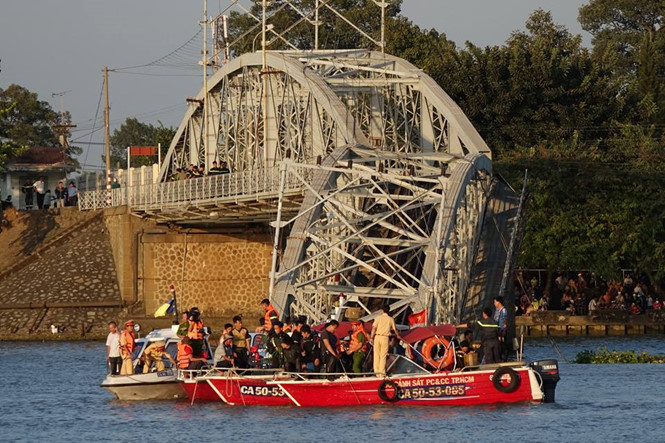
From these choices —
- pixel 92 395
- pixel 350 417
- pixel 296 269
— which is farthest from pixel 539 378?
pixel 92 395

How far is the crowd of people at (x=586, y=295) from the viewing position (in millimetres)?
69438

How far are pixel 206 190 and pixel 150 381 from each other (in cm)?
2618

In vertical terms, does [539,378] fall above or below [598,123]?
below

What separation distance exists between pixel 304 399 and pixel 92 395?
30.0 feet

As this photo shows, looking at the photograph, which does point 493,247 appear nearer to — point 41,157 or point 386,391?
point 386,391

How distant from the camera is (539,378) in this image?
37875 millimetres

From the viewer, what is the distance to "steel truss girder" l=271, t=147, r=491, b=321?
4572cm

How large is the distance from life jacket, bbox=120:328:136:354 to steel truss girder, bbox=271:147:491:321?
4.35 metres

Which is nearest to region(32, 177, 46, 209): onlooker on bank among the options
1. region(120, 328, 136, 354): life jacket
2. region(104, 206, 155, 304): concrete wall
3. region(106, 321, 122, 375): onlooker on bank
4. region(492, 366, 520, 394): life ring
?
region(104, 206, 155, 304): concrete wall

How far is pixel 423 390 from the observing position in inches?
1497

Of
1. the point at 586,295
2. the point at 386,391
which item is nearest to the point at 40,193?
the point at 586,295

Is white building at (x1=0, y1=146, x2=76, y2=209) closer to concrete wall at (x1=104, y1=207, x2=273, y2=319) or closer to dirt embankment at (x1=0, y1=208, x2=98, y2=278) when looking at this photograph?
dirt embankment at (x1=0, y1=208, x2=98, y2=278)

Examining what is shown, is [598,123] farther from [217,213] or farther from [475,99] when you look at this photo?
[217,213]

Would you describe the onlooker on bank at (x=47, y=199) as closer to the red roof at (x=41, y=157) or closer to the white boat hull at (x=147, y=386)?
the red roof at (x=41, y=157)
